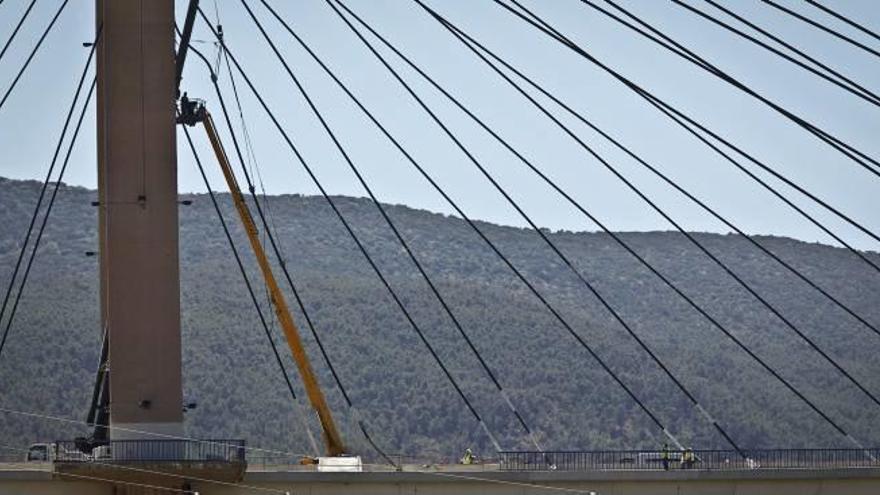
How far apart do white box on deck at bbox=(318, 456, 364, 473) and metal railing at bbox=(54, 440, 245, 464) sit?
476 cm

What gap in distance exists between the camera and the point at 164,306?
63094mm

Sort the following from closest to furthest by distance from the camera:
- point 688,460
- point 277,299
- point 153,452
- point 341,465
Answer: point 153,452 → point 341,465 → point 688,460 → point 277,299

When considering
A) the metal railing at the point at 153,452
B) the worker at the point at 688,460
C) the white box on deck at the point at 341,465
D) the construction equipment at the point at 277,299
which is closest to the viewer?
the metal railing at the point at 153,452

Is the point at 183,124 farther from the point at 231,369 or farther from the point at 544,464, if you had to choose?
the point at 231,369

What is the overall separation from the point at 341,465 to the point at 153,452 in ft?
31.2

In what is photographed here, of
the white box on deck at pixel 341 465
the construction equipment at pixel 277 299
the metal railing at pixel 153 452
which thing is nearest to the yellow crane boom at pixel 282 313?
the construction equipment at pixel 277 299

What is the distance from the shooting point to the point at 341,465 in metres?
70.6

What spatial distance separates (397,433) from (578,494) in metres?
121

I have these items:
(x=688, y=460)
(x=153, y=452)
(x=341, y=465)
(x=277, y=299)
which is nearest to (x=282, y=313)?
(x=277, y=299)

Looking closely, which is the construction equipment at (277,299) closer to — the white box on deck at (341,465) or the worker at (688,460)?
the white box on deck at (341,465)

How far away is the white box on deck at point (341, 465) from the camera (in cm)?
6925

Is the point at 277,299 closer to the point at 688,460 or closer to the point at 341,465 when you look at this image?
the point at 341,465

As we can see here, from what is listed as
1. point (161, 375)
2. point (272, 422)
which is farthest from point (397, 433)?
point (161, 375)

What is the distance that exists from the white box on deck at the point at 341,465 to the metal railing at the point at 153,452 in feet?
15.6
